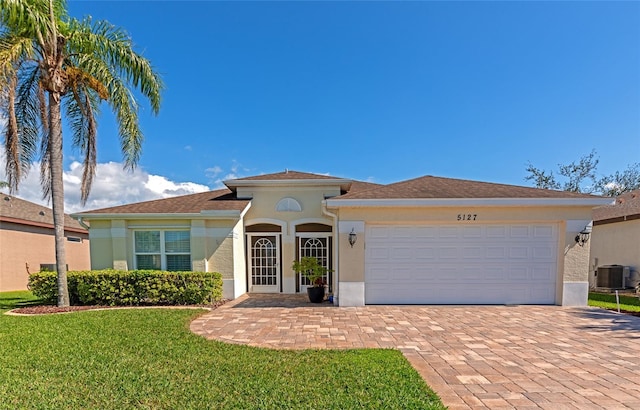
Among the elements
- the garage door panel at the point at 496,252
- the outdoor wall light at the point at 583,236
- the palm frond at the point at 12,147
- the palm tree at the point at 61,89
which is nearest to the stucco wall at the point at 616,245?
→ the outdoor wall light at the point at 583,236

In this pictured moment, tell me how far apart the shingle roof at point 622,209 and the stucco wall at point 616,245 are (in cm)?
39

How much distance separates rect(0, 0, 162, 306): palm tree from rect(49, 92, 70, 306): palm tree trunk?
22 millimetres

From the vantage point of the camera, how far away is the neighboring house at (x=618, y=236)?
513 inches

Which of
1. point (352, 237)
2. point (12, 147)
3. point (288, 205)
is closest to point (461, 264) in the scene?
point (352, 237)

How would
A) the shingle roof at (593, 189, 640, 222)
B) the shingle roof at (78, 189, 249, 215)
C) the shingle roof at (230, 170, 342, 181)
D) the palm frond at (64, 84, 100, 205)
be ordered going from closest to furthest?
the palm frond at (64, 84, 100, 205)
the shingle roof at (78, 189, 249, 215)
the shingle roof at (230, 170, 342, 181)
the shingle roof at (593, 189, 640, 222)

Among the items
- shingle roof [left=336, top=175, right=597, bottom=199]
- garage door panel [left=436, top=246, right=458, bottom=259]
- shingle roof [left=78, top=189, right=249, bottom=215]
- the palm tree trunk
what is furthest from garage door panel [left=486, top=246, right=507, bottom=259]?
the palm tree trunk

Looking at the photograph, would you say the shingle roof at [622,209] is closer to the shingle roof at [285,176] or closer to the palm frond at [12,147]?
the shingle roof at [285,176]

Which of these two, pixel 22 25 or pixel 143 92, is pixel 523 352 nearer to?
pixel 143 92

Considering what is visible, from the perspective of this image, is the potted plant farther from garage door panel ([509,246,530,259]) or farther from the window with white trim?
garage door panel ([509,246,530,259])

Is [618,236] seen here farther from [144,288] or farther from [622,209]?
[144,288]

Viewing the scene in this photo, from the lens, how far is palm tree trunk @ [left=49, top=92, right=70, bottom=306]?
28.9 feet

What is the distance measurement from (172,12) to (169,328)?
8987 mm

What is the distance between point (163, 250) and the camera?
34.6ft

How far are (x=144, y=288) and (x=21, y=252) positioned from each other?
1237cm
